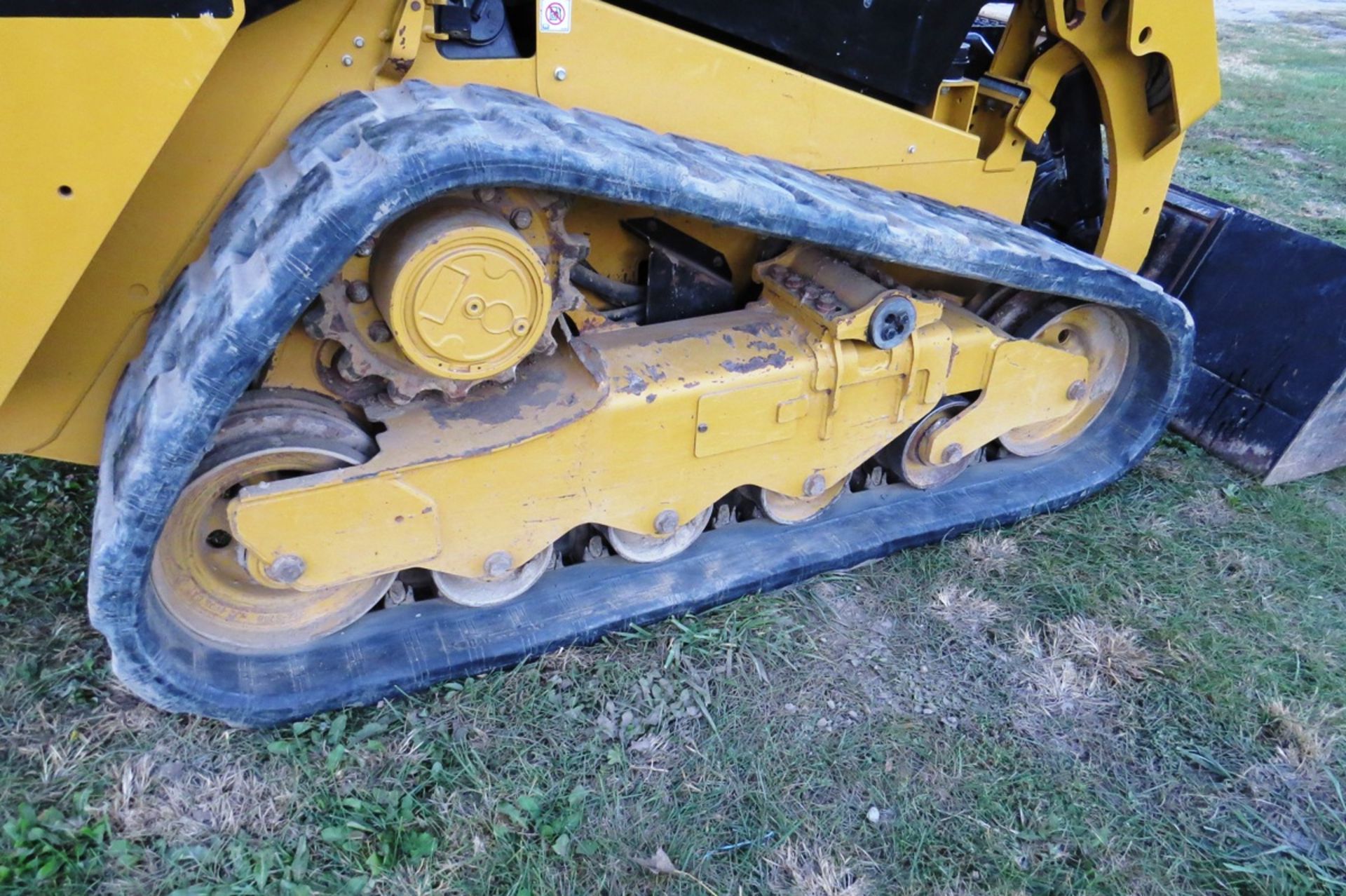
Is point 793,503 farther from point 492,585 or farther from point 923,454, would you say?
point 492,585

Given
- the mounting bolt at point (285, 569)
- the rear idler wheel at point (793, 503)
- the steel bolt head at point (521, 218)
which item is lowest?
the rear idler wheel at point (793, 503)

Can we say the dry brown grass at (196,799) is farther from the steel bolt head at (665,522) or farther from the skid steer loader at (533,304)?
the steel bolt head at (665,522)

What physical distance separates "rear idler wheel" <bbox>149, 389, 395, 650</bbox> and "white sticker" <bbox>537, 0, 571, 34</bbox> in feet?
3.14

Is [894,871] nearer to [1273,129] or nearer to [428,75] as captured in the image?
[428,75]

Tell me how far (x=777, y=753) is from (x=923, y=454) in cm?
110

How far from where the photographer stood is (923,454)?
3012mm

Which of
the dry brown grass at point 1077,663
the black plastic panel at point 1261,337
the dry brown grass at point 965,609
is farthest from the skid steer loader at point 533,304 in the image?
the dry brown grass at point 1077,663

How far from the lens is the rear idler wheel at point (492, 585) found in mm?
2494

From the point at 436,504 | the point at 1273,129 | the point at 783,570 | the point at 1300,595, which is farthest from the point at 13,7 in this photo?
the point at 1273,129

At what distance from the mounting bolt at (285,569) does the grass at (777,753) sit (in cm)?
35

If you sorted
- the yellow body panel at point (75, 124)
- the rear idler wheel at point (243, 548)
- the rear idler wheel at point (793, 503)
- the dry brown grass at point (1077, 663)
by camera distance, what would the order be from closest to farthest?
the yellow body panel at point (75, 124), the rear idler wheel at point (243, 548), the dry brown grass at point (1077, 663), the rear idler wheel at point (793, 503)

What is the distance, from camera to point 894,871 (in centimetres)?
208

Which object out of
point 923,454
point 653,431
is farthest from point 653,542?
point 923,454

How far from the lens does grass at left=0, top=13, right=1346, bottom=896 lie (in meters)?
2.05
